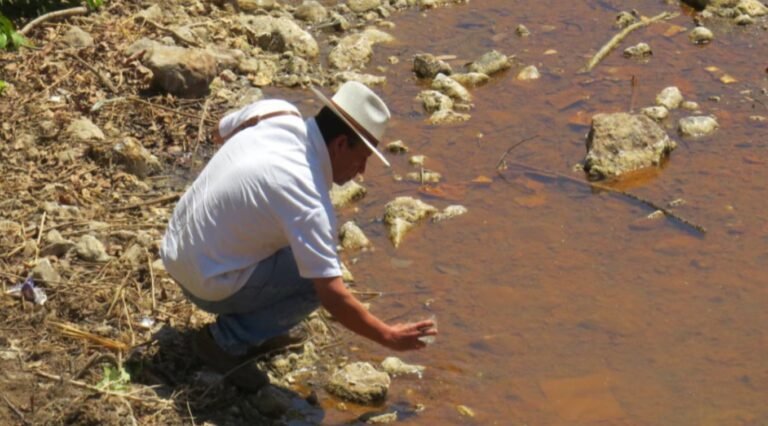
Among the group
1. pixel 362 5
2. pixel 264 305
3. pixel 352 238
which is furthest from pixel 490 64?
pixel 264 305

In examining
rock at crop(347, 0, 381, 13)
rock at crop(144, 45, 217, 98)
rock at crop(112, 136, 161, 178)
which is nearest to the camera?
rock at crop(112, 136, 161, 178)

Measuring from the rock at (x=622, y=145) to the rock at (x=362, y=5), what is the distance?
211cm

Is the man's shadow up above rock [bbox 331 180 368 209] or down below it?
above

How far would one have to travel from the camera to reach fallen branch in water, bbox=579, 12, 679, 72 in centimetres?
741

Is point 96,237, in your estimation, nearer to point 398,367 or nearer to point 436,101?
point 398,367

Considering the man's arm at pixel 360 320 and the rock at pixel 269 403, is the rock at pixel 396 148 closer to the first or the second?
the rock at pixel 269 403

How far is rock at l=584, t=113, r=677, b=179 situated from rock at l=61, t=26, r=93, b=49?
8.73ft

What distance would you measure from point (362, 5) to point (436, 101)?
1432mm

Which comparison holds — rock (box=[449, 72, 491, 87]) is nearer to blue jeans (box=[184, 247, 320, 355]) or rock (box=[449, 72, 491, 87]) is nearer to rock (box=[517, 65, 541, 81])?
rock (box=[517, 65, 541, 81])

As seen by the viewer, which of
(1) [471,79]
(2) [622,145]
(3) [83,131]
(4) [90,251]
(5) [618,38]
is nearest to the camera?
(4) [90,251]

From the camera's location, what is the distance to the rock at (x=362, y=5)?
8.04 m

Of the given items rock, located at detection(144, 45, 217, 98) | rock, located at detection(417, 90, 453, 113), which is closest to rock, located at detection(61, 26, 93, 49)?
rock, located at detection(144, 45, 217, 98)

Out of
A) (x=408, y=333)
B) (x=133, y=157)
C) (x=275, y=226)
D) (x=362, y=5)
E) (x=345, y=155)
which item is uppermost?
(x=345, y=155)

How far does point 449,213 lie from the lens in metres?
5.99
